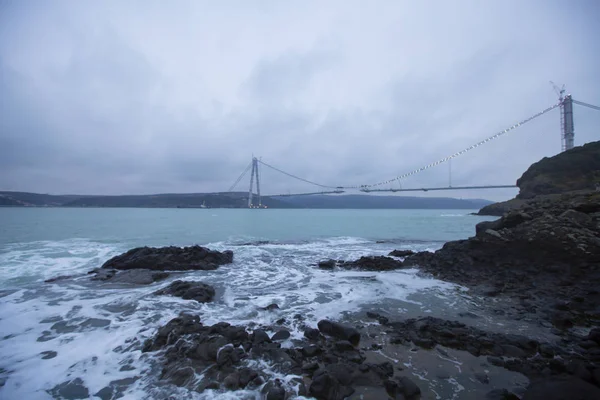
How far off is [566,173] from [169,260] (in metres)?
41.1

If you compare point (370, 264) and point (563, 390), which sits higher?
point (563, 390)

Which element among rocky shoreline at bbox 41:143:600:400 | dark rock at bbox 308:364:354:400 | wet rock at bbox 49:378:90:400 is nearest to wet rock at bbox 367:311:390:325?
rocky shoreline at bbox 41:143:600:400

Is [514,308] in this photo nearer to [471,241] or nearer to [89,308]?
[471,241]

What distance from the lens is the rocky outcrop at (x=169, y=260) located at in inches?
350

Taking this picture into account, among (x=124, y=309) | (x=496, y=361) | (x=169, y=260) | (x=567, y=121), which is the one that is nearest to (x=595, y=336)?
(x=496, y=361)

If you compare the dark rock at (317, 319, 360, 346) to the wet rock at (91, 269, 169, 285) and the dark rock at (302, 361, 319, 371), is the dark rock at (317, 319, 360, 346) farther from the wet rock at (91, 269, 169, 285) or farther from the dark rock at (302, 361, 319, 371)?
the wet rock at (91, 269, 169, 285)

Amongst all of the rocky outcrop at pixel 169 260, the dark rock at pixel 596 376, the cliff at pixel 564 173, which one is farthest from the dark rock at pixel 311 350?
the cliff at pixel 564 173

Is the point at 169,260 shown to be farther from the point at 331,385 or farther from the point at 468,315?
the point at 468,315

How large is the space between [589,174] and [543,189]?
152 inches

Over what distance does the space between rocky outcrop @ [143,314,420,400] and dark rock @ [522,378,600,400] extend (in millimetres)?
1050

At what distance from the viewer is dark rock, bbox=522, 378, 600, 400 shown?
229cm

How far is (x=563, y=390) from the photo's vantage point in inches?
93.2

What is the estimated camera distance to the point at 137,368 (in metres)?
3.24

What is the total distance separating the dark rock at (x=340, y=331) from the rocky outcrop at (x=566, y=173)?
3460cm
